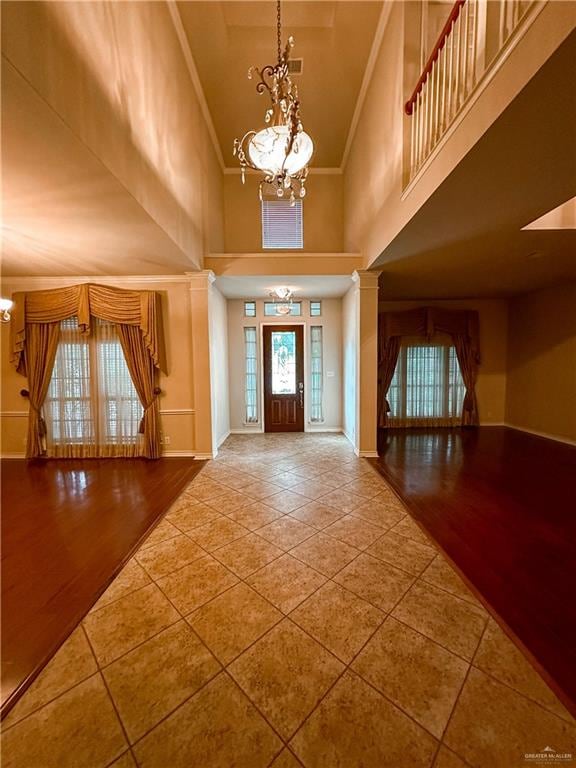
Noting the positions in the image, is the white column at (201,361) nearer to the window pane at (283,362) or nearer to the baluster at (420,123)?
the window pane at (283,362)

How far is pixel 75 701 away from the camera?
132cm

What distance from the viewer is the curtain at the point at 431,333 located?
6.32 metres

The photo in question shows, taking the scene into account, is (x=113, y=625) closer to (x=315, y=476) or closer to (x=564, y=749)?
(x=564, y=749)

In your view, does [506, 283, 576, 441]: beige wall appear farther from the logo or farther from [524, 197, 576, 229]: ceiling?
the logo

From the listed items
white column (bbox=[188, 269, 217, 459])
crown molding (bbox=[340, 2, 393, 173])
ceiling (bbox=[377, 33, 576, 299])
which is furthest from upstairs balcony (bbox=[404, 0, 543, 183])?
white column (bbox=[188, 269, 217, 459])

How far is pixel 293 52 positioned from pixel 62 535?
6.12 metres

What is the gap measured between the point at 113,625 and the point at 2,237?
12.3 ft

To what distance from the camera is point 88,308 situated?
4465 millimetres

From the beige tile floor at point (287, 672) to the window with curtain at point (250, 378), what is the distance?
396 centimetres

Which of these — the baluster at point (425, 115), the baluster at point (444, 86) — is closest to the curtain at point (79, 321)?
the baluster at point (425, 115)

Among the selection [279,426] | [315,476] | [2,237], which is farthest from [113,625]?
[279,426]

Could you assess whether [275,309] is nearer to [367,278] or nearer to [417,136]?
[367,278]

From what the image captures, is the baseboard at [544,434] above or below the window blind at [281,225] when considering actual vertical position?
below

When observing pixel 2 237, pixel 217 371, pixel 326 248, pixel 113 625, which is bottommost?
pixel 113 625
